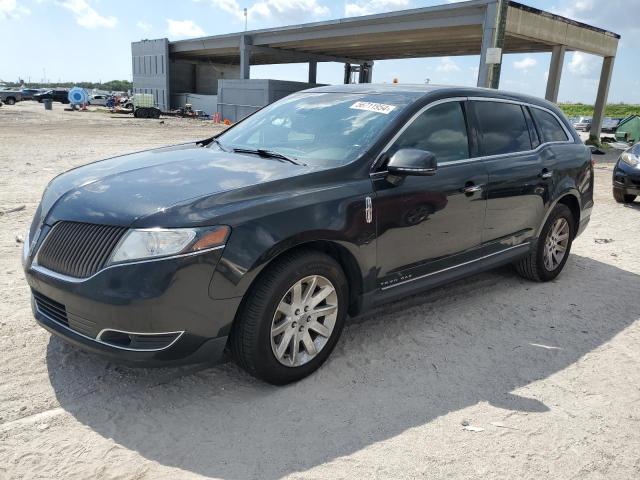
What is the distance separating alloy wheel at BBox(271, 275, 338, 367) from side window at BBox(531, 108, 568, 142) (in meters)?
3.07

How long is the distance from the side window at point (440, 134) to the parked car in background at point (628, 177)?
719 cm

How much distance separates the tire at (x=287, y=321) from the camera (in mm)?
3037

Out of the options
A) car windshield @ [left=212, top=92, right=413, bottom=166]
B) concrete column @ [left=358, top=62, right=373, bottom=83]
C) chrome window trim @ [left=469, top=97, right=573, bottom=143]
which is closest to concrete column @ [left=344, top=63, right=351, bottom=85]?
concrete column @ [left=358, top=62, right=373, bottom=83]

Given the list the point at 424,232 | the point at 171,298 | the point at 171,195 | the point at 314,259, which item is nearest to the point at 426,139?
the point at 424,232

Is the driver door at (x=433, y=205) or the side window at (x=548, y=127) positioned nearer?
the driver door at (x=433, y=205)

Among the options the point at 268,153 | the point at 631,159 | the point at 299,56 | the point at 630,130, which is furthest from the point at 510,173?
the point at 299,56

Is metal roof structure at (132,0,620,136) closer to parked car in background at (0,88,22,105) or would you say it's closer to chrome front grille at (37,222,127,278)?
chrome front grille at (37,222,127,278)

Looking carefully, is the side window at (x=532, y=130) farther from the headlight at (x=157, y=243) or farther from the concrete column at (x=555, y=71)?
the concrete column at (x=555, y=71)

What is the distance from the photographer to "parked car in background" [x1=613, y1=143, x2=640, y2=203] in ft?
32.5

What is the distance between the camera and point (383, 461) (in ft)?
8.83

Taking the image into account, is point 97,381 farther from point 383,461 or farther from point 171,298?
point 383,461

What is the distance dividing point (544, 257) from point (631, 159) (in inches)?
244

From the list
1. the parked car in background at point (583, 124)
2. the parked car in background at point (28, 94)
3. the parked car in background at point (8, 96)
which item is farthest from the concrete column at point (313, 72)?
the parked car in background at point (28, 94)

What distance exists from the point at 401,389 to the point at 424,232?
115 cm
